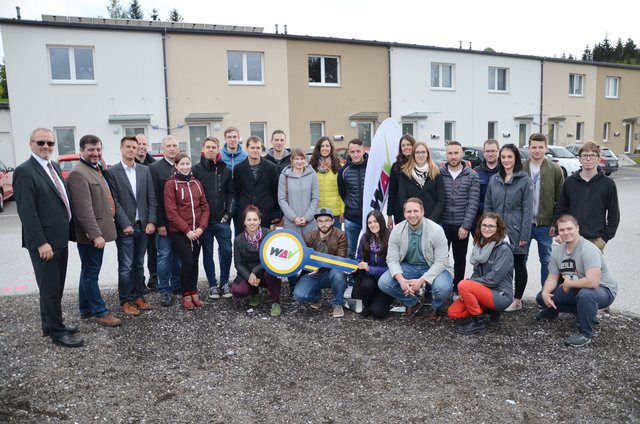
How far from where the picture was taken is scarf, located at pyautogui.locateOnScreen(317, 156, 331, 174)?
21.4 ft

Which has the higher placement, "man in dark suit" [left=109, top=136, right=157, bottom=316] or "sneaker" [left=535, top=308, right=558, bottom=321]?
"man in dark suit" [left=109, top=136, right=157, bottom=316]

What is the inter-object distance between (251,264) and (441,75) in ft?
76.0

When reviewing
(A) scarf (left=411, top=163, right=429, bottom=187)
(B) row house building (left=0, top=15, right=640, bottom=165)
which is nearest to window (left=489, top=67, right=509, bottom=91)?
(B) row house building (left=0, top=15, right=640, bottom=165)

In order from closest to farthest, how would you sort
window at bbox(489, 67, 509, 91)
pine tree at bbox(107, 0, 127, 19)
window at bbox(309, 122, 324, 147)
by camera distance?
window at bbox(309, 122, 324, 147), window at bbox(489, 67, 509, 91), pine tree at bbox(107, 0, 127, 19)

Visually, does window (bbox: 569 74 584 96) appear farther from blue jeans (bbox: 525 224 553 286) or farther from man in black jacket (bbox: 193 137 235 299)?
man in black jacket (bbox: 193 137 235 299)

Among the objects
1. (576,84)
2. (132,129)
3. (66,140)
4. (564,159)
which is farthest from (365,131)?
(576,84)

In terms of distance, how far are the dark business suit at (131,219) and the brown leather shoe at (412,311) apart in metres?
3.09

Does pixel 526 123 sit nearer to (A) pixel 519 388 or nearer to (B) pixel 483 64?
(B) pixel 483 64

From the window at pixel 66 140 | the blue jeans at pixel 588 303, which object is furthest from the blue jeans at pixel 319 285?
the window at pixel 66 140

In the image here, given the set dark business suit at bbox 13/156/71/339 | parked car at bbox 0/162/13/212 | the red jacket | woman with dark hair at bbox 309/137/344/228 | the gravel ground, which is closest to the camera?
the gravel ground

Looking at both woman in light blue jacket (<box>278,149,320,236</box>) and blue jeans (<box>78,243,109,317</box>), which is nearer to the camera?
blue jeans (<box>78,243,109,317</box>)

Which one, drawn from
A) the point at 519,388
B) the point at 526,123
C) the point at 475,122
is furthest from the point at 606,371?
the point at 526,123

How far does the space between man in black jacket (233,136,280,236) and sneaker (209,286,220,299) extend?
821 millimetres

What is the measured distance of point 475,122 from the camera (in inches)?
1086
